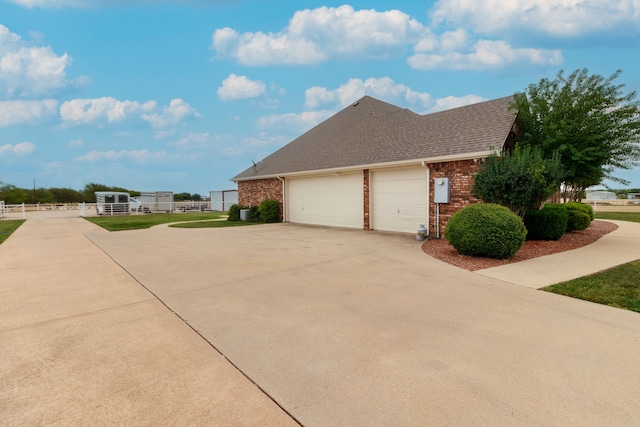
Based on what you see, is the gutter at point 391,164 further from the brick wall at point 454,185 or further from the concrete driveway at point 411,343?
the concrete driveway at point 411,343

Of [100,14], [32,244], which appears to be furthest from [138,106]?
[32,244]

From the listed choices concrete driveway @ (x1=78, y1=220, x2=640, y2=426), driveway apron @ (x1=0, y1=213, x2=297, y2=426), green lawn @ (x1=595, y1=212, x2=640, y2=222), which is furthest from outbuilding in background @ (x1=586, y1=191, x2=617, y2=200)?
driveway apron @ (x1=0, y1=213, x2=297, y2=426)

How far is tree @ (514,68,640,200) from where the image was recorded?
9250 millimetres

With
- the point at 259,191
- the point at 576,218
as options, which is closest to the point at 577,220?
the point at 576,218

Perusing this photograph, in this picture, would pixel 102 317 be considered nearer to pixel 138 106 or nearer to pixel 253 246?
pixel 253 246

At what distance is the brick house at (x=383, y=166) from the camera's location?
1062 cm

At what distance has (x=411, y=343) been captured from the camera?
3.35 m

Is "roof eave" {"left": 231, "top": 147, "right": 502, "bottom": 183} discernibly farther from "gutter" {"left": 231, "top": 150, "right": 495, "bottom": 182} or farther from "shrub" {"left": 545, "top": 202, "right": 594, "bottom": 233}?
"shrub" {"left": 545, "top": 202, "right": 594, "bottom": 233}

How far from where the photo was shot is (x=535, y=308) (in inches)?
172

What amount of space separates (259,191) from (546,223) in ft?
47.6

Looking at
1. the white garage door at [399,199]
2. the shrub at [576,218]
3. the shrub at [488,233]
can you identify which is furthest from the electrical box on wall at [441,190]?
the shrub at [576,218]

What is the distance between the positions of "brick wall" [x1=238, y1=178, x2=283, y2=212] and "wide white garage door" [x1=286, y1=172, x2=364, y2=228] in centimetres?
92

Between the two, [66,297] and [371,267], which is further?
[371,267]

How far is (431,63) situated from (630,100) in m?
8.57
